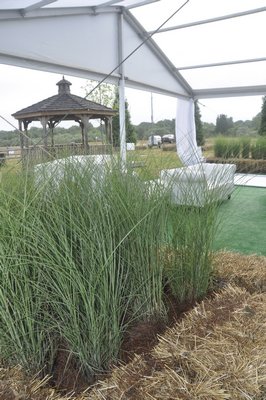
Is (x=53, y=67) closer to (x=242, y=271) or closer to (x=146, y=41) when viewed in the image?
(x=146, y=41)

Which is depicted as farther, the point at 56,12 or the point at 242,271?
the point at 56,12

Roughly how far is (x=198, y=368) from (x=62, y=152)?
983mm

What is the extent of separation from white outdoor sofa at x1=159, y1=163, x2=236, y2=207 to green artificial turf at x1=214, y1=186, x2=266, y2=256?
85cm

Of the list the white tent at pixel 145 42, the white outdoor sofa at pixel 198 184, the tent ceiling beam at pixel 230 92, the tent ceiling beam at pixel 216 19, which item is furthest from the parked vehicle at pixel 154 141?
the tent ceiling beam at pixel 230 92

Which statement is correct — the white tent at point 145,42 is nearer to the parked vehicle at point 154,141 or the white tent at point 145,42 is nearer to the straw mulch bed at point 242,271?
the parked vehicle at point 154,141

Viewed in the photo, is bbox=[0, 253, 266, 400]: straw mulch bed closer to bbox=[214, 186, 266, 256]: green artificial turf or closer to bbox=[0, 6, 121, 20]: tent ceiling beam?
bbox=[214, 186, 266, 256]: green artificial turf

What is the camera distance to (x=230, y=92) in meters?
9.62

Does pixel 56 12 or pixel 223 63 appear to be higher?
pixel 56 12

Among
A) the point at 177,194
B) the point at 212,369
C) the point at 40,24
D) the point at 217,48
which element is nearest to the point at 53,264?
the point at 212,369

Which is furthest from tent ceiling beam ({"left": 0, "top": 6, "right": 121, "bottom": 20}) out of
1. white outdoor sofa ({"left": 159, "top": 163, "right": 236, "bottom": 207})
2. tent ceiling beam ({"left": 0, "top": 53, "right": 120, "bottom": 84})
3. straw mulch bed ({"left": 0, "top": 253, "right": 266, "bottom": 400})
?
straw mulch bed ({"left": 0, "top": 253, "right": 266, "bottom": 400})

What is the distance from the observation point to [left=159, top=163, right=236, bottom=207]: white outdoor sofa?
1.60 meters

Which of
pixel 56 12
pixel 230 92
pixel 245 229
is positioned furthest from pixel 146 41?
pixel 230 92

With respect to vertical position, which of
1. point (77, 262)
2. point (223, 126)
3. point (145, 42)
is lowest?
point (77, 262)

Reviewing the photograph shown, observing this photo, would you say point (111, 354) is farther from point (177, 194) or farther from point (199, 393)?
point (177, 194)
